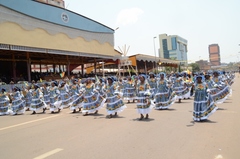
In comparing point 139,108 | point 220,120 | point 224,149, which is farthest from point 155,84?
point 224,149

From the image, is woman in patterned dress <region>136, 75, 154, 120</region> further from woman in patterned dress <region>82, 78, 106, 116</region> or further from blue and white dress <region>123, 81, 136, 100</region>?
blue and white dress <region>123, 81, 136, 100</region>

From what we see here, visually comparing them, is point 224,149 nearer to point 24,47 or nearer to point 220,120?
point 220,120

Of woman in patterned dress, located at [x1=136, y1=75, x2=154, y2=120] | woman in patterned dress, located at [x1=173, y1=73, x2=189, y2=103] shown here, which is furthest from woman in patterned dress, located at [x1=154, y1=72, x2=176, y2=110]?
woman in patterned dress, located at [x1=173, y1=73, x2=189, y2=103]

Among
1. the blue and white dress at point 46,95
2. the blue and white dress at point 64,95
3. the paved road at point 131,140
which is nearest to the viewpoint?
the paved road at point 131,140

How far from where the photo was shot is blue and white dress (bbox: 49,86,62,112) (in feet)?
41.9

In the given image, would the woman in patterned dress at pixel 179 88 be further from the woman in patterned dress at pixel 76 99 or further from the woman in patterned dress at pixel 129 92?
the woman in patterned dress at pixel 76 99

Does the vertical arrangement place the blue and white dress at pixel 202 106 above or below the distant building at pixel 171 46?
below

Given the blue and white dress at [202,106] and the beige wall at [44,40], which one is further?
the beige wall at [44,40]

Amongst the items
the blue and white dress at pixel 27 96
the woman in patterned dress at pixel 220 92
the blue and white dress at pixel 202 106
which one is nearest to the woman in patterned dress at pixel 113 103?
the blue and white dress at pixel 202 106

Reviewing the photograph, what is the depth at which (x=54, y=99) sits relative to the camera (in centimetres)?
1285

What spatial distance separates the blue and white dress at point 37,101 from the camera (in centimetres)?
1319

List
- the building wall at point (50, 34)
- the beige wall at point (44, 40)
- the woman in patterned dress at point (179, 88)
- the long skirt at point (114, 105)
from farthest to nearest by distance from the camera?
1. the building wall at point (50, 34)
2. the beige wall at point (44, 40)
3. the woman in patterned dress at point (179, 88)
4. the long skirt at point (114, 105)

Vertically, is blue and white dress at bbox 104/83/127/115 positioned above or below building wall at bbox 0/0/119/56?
below

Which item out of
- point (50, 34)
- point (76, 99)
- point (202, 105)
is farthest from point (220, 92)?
point (50, 34)
